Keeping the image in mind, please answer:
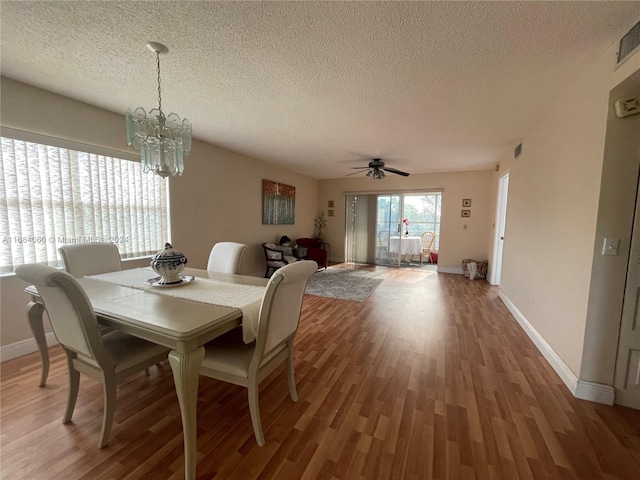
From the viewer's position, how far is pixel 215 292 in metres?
1.70

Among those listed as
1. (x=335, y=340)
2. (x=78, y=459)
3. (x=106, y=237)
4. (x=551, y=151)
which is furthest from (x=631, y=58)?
(x=106, y=237)

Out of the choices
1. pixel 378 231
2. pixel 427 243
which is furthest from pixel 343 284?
pixel 427 243

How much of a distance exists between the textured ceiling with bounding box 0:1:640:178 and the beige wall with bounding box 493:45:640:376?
0.20m

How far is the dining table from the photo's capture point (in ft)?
3.80

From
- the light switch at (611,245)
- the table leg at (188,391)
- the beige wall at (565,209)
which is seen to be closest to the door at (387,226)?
the beige wall at (565,209)

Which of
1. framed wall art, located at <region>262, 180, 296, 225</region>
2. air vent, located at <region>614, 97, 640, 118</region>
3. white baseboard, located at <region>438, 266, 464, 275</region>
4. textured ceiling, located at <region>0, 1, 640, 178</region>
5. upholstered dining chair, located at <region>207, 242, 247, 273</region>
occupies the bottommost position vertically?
white baseboard, located at <region>438, 266, 464, 275</region>

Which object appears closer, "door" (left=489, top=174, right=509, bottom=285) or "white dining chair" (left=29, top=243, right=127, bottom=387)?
"white dining chair" (left=29, top=243, right=127, bottom=387)

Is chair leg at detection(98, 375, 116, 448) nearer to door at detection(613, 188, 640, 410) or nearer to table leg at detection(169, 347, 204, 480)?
table leg at detection(169, 347, 204, 480)

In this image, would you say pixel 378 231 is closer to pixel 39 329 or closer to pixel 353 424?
pixel 353 424

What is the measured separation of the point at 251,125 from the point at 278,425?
3007 millimetres

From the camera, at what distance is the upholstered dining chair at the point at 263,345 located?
133 cm

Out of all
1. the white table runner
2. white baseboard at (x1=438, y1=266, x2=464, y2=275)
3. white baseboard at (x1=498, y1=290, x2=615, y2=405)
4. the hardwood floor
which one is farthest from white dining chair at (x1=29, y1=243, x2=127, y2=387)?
white baseboard at (x1=438, y1=266, x2=464, y2=275)

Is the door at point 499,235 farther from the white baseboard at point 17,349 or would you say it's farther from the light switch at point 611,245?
the white baseboard at point 17,349

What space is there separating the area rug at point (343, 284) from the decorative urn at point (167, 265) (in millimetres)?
2491
